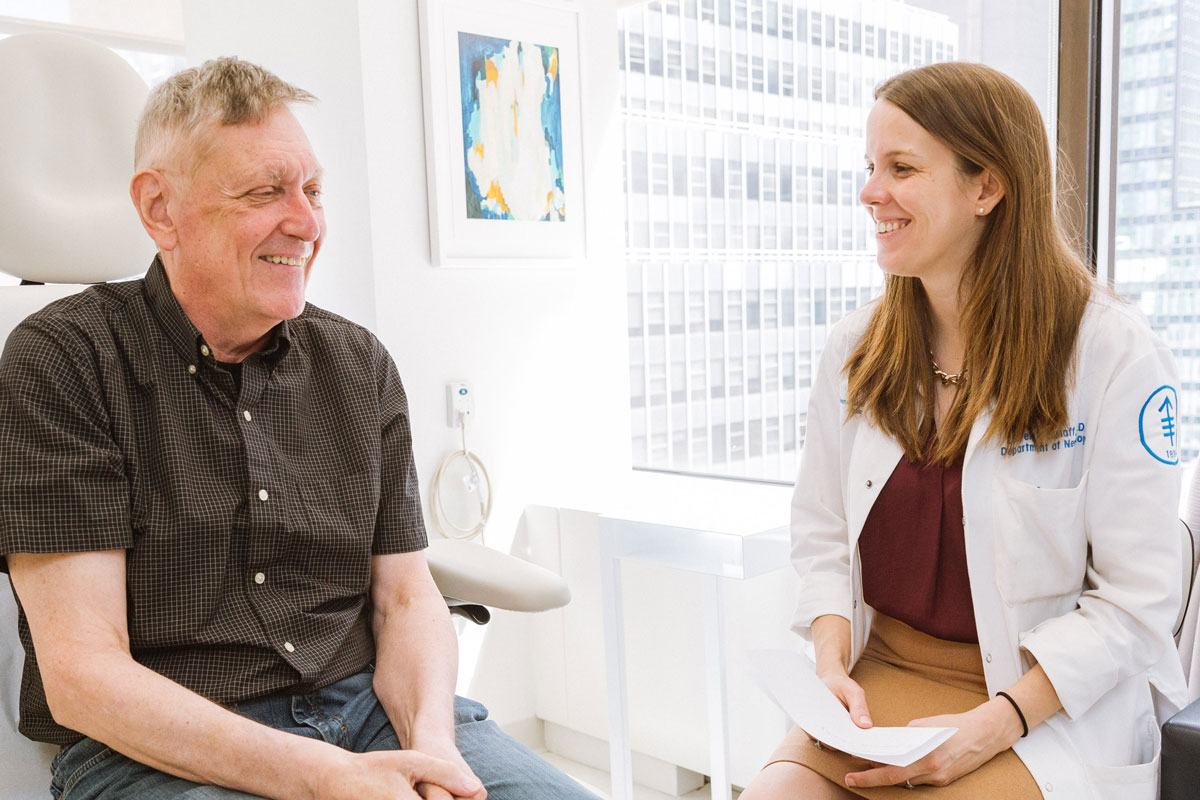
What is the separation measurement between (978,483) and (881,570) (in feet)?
0.60

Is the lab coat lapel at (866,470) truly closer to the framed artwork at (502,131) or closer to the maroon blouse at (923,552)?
the maroon blouse at (923,552)

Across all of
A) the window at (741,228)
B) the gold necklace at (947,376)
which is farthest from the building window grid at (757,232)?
the gold necklace at (947,376)

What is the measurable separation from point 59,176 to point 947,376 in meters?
1.17

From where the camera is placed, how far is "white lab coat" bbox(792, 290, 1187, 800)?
1.14 metres

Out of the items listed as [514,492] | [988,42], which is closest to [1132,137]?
[988,42]

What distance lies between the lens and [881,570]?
1.34 meters

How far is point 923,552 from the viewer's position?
4.24 ft

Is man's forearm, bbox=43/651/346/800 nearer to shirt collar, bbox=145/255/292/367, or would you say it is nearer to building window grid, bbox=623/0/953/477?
shirt collar, bbox=145/255/292/367

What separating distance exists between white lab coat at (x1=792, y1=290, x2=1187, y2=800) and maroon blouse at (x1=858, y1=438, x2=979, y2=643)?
0.12 feet

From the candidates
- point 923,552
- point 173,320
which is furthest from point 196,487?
point 923,552

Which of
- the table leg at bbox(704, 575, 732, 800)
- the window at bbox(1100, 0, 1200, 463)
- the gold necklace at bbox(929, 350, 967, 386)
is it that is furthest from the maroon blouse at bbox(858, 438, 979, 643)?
the window at bbox(1100, 0, 1200, 463)

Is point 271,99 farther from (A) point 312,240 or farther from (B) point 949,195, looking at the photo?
(B) point 949,195

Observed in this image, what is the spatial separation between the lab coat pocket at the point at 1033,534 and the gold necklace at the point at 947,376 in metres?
0.16

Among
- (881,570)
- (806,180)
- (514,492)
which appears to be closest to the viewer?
(881,570)
